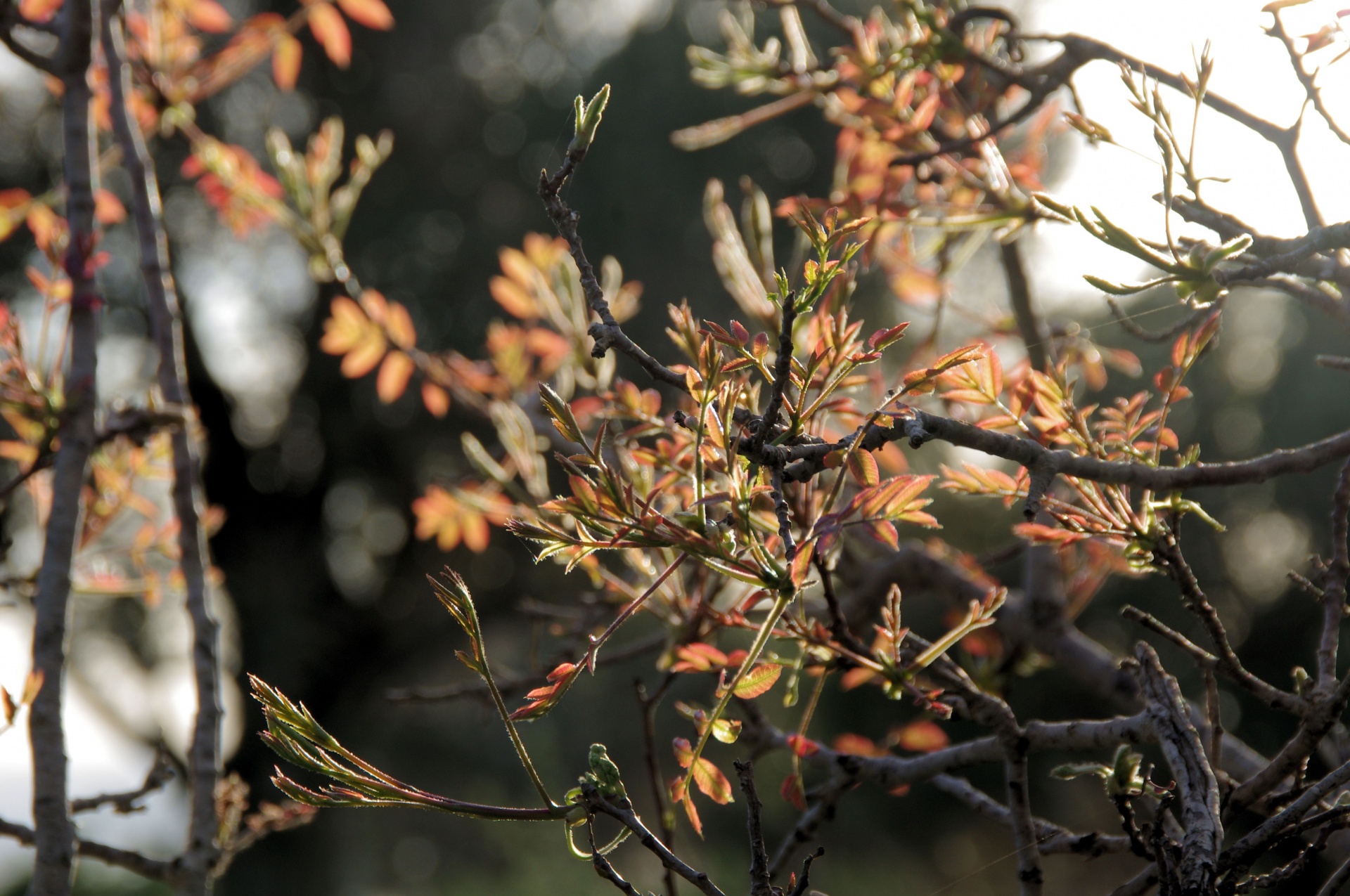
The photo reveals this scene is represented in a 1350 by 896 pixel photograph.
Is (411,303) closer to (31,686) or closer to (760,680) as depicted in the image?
(31,686)

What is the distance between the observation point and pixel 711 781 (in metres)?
0.55

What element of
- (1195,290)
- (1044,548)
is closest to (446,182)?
(1044,548)

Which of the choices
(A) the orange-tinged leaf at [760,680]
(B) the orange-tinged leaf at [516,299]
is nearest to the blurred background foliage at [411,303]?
(B) the orange-tinged leaf at [516,299]

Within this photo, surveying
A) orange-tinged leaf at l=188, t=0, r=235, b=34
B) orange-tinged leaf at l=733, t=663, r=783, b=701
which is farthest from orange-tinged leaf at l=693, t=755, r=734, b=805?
orange-tinged leaf at l=188, t=0, r=235, b=34

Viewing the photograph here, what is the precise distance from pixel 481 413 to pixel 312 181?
0.33 metres

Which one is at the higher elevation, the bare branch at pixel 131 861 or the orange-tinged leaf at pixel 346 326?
the orange-tinged leaf at pixel 346 326

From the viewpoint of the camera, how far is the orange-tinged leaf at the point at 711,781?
1.77 ft

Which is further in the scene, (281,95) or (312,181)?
(281,95)

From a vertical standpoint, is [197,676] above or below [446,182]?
above

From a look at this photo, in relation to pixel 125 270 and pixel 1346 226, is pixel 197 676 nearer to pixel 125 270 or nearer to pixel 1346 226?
pixel 1346 226

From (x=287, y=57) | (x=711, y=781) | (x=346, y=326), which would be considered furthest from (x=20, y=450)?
(x=711, y=781)

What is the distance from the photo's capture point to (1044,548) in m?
1.09

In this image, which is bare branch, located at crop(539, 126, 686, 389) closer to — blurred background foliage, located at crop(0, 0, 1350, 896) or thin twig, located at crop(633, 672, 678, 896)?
thin twig, located at crop(633, 672, 678, 896)

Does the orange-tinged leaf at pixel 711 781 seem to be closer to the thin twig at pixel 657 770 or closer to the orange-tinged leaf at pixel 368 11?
the thin twig at pixel 657 770
